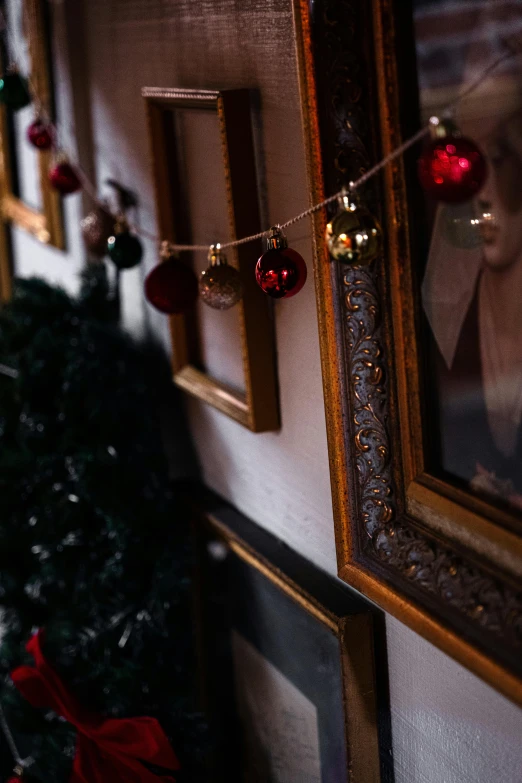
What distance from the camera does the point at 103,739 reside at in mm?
Answer: 853

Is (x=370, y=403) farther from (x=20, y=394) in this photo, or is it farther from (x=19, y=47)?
(x=19, y=47)

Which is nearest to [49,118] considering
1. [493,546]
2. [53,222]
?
[53,222]

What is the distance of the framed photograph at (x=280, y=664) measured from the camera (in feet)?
2.22

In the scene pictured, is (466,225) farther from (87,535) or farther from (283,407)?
(87,535)

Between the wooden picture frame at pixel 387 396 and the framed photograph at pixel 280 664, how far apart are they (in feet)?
0.32

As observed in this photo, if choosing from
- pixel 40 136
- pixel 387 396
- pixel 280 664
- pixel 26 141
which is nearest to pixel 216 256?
pixel 387 396

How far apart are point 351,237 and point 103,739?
57 cm

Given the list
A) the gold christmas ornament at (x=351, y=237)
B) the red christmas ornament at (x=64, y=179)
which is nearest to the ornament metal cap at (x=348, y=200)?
the gold christmas ornament at (x=351, y=237)

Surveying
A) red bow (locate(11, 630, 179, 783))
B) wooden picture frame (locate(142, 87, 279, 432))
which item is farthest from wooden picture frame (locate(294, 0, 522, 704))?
red bow (locate(11, 630, 179, 783))

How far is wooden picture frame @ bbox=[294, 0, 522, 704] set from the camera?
0.50 m

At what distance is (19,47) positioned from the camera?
146cm

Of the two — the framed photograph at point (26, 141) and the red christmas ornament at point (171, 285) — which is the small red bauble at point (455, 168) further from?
the framed photograph at point (26, 141)

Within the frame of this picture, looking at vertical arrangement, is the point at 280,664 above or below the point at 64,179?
below

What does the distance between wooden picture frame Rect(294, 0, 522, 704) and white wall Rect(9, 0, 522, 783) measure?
68 millimetres
